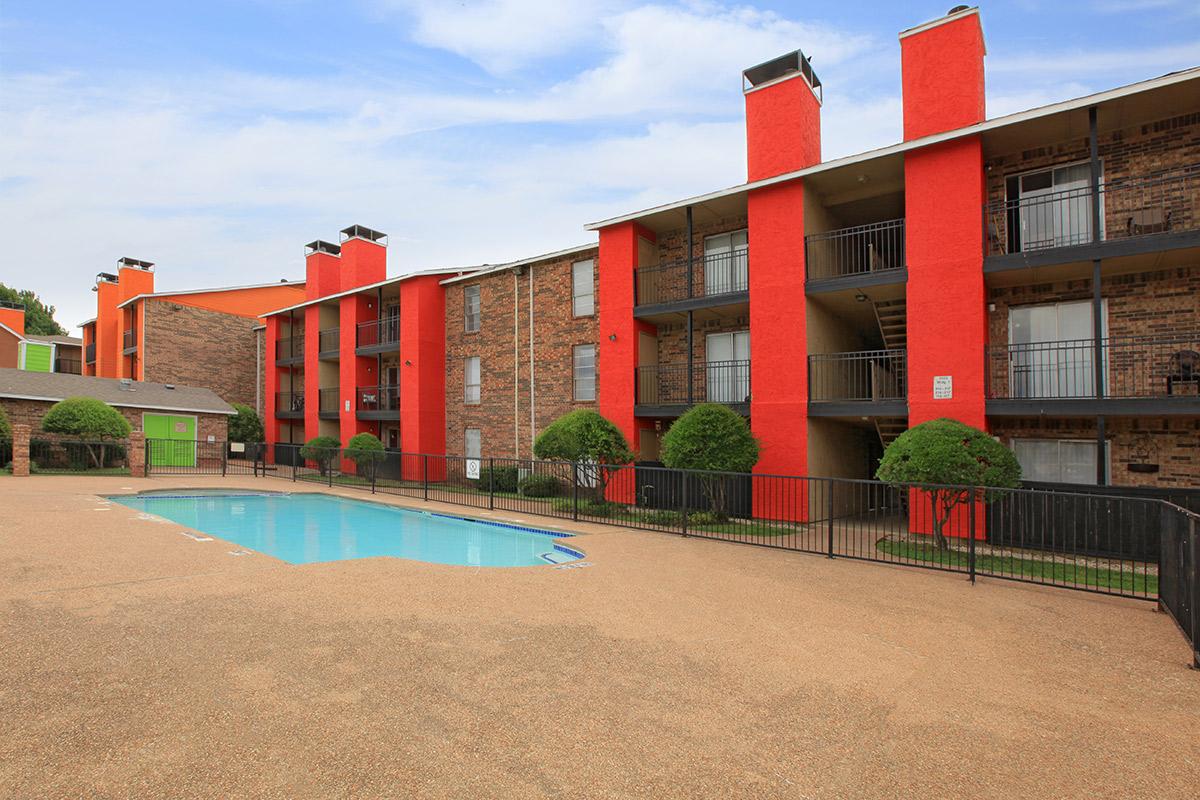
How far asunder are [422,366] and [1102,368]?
19.7 meters

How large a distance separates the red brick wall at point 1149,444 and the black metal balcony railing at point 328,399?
2576 centimetres

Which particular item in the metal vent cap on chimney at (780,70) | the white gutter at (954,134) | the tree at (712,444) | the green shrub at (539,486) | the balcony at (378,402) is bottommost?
the green shrub at (539,486)

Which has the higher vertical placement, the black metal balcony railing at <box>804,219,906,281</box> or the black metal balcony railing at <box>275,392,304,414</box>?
the black metal balcony railing at <box>804,219,906,281</box>

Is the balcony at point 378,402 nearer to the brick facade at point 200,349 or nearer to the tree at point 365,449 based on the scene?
the tree at point 365,449

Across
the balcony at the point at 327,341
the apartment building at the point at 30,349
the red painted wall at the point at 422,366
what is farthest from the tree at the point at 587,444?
the apartment building at the point at 30,349

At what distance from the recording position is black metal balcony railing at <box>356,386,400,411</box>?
25747mm

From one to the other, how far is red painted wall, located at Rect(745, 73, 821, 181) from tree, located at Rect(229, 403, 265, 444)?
86.8ft

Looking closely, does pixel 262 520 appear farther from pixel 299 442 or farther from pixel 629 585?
pixel 299 442

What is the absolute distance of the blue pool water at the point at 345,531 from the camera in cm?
1134

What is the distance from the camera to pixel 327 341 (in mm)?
28312

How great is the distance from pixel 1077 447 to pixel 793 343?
18.7 ft

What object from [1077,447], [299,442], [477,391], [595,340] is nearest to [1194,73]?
[1077,447]

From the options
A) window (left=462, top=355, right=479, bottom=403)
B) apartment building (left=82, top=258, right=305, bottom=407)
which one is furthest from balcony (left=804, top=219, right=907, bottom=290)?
apartment building (left=82, top=258, right=305, bottom=407)

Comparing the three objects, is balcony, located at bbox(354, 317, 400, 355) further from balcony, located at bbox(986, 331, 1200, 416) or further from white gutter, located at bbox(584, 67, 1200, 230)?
balcony, located at bbox(986, 331, 1200, 416)
